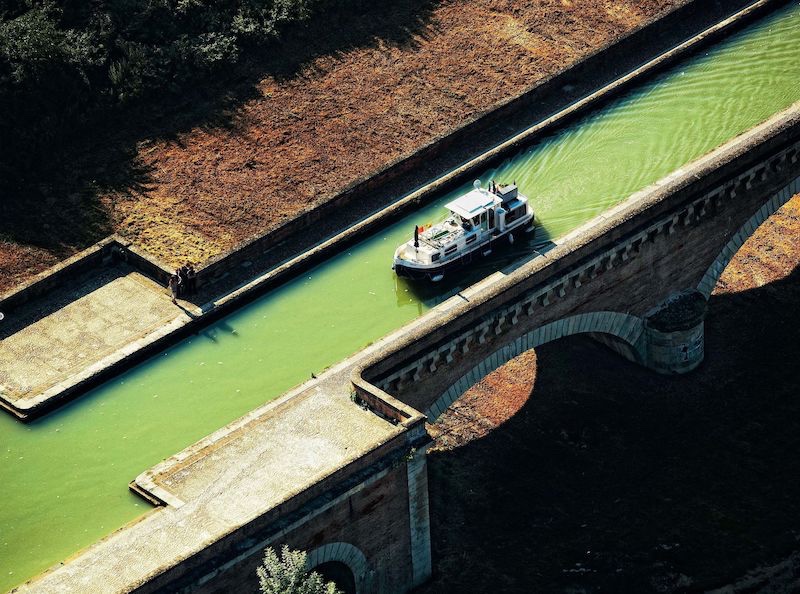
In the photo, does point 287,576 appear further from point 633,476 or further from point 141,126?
point 141,126

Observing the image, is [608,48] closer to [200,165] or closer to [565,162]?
[565,162]

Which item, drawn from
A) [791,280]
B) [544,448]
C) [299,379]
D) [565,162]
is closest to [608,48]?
[565,162]

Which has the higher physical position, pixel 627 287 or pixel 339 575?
pixel 627 287

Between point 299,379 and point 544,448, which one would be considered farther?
point 544,448

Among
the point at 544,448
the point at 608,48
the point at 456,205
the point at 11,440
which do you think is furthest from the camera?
the point at 608,48

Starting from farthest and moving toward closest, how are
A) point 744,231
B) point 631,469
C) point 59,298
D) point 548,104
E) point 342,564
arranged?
1. point 548,104
2. point 744,231
3. point 631,469
4. point 59,298
5. point 342,564

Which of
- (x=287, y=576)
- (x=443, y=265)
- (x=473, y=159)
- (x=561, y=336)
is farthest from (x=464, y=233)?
(x=287, y=576)

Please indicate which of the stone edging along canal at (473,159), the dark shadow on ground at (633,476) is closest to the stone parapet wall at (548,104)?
the stone edging along canal at (473,159)
